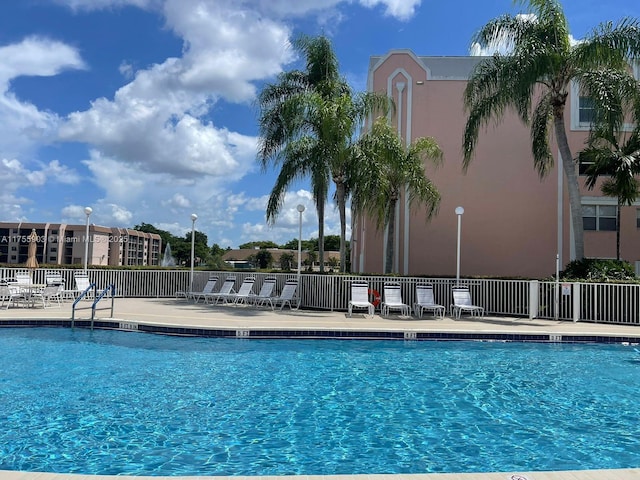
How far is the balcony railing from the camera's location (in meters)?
12.2

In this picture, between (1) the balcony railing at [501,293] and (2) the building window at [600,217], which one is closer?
(1) the balcony railing at [501,293]

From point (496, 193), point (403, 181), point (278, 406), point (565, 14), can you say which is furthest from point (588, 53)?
point (278, 406)

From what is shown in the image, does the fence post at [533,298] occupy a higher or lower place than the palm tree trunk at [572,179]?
lower

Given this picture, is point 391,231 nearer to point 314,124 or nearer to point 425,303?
point 425,303

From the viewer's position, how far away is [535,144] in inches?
628

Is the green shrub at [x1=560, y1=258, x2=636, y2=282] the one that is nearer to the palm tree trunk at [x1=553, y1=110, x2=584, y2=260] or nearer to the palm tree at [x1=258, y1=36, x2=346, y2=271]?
the palm tree trunk at [x1=553, y1=110, x2=584, y2=260]

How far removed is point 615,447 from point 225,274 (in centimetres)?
1345

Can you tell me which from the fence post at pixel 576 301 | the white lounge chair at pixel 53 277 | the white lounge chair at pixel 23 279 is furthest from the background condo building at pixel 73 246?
the fence post at pixel 576 301

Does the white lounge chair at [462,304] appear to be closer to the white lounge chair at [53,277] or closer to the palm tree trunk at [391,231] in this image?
the palm tree trunk at [391,231]

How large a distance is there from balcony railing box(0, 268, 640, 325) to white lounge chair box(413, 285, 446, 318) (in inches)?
17.4

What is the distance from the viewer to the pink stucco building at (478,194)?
19.8 meters

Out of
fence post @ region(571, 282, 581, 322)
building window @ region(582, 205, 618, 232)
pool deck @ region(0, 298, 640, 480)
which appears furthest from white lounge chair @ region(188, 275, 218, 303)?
building window @ region(582, 205, 618, 232)

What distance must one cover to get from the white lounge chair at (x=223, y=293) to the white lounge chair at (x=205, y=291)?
169 mm

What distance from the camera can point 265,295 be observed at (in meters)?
14.3
